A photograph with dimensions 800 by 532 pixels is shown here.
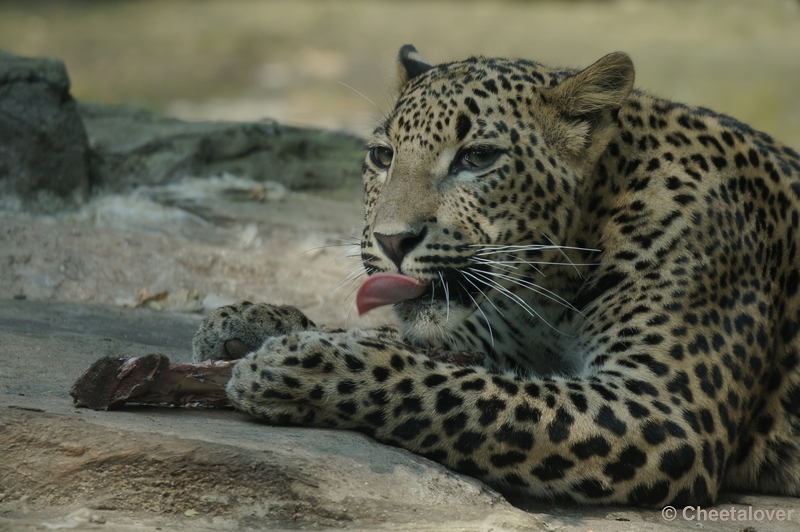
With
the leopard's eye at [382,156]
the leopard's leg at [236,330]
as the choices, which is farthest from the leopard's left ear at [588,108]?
the leopard's leg at [236,330]

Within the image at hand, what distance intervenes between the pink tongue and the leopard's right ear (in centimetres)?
198

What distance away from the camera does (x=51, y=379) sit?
17.4ft

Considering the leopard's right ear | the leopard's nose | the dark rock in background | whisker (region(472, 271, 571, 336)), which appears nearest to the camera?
the leopard's nose

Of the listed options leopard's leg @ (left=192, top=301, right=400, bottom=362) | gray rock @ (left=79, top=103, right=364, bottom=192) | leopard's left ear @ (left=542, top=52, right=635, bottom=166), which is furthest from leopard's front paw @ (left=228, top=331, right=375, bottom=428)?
gray rock @ (left=79, top=103, right=364, bottom=192)

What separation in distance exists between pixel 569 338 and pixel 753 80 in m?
22.6

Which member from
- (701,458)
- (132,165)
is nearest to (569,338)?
(701,458)

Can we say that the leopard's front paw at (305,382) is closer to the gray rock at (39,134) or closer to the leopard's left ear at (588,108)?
the leopard's left ear at (588,108)

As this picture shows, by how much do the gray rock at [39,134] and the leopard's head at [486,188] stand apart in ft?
18.4

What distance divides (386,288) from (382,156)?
3.70 feet

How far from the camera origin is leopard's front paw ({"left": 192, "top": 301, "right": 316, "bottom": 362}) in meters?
5.90

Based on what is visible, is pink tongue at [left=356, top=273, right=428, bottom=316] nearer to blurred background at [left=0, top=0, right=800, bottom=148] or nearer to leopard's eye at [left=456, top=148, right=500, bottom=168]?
leopard's eye at [left=456, top=148, right=500, bottom=168]

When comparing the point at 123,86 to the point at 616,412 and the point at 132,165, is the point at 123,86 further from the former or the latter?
the point at 616,412

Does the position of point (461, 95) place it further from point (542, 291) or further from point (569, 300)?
point (569, 300)

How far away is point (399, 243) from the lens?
5215 millimetres
